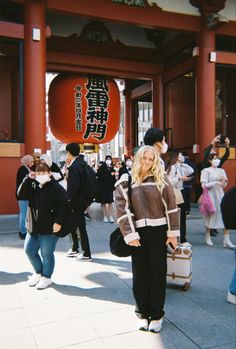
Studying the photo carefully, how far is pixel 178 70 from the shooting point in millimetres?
11930

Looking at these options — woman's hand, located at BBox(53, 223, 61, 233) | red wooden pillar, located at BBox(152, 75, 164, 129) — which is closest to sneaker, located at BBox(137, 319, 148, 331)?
woman's hand, located at BBox(53, 223, 61, 233)

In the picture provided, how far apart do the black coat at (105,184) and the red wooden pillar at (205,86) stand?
323 centimetres

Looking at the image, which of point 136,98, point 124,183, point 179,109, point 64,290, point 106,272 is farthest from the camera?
point 136,98

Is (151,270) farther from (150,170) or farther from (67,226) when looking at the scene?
(67,226)

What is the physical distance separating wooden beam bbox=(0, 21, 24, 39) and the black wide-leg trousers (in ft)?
23.5

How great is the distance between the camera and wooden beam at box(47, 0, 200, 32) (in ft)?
29.7

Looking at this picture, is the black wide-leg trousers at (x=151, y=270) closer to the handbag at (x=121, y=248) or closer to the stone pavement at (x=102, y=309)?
the handbag at (x=121, y=248)

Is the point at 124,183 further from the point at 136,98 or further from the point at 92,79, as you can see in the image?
the point at 136,98

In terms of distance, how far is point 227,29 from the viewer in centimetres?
1079

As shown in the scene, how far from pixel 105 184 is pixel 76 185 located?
3777 millimetres

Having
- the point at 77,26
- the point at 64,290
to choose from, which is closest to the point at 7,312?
the point at 64,290

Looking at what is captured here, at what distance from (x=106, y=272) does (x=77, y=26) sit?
30.6ft

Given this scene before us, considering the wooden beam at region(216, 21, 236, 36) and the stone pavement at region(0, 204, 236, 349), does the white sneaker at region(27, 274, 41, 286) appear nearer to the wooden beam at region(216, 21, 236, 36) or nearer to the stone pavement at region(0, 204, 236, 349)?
the stone pavement at region(0, 204, 236, 349)

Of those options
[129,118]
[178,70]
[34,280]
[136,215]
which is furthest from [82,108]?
[136,215]
